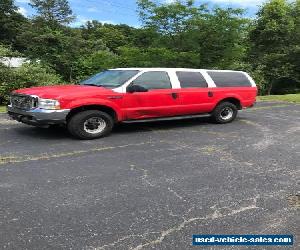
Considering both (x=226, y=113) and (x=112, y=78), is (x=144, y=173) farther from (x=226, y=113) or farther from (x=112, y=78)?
(x=226, y=113)

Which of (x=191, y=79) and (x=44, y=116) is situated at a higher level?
(x=191, y=79)

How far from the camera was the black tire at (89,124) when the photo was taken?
7.66 meters

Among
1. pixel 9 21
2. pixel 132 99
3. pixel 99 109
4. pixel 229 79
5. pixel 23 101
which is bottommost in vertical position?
pixel 99 109

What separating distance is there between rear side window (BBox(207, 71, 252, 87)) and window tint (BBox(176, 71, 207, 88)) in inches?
15.1

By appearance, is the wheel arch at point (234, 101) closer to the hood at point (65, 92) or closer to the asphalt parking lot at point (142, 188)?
the asphalt parking lot at point (142, 188)

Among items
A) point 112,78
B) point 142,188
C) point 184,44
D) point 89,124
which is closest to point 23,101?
point 89,124

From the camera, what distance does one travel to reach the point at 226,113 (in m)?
10.4

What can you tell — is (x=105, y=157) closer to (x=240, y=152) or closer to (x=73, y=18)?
(x=240, y=152)

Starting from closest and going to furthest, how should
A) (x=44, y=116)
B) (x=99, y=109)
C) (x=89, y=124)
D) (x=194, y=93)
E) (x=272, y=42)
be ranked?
(x=44, y=116)
(x=89, y=124)
(x=99, y=109)
(x=194, y=93)
(x=272, y=42)

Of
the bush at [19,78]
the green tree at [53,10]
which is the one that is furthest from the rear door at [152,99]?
the green tree at [53,10]

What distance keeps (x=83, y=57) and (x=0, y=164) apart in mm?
31085

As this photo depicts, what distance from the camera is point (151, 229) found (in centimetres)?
389

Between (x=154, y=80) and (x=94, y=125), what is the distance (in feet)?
6.17

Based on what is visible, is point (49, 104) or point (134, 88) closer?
point (49, 104)
